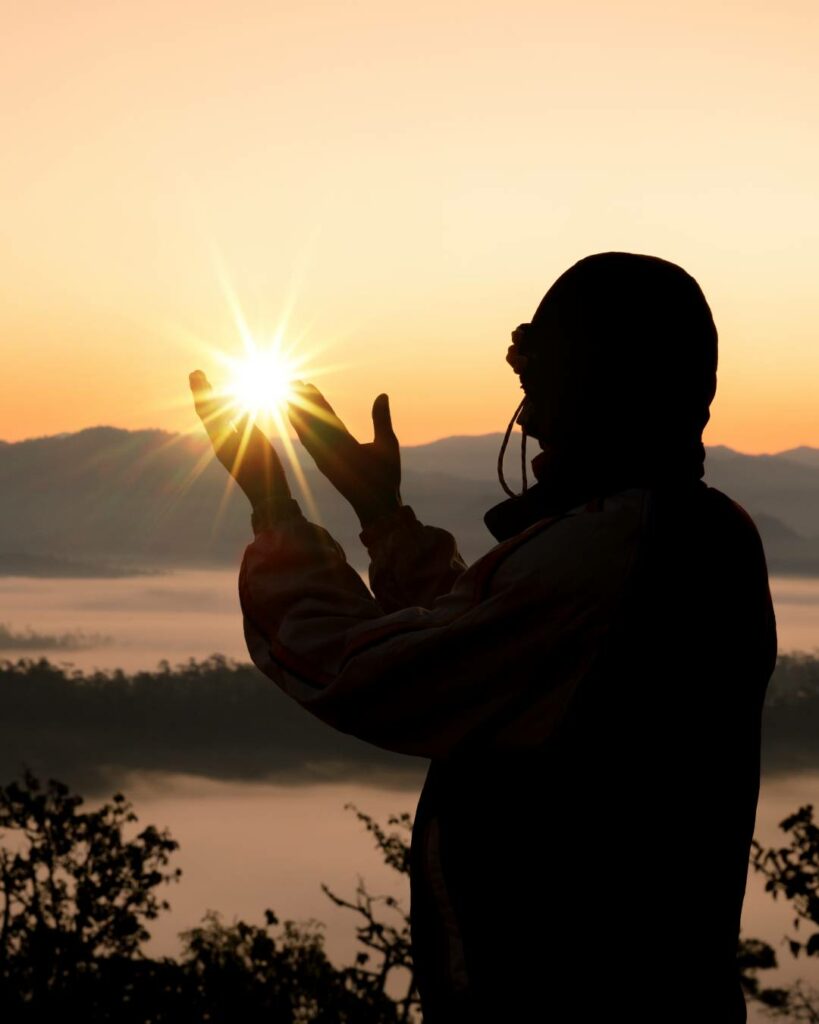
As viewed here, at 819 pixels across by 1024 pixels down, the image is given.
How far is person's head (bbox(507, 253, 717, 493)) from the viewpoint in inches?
106

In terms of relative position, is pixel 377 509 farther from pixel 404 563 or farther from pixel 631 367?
pixel 631 367

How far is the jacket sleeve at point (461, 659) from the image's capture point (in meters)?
2.52

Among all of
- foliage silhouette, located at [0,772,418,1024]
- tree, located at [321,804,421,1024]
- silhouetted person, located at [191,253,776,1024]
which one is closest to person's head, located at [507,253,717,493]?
silhouetted person, located at [191,253,776,1024]

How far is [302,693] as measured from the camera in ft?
8.64

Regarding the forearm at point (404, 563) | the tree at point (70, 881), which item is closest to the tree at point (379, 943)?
the tree at point (70, 881)

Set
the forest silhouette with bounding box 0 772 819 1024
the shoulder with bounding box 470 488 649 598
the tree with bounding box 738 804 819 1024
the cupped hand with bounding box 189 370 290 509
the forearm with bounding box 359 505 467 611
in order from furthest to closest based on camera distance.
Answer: the forest silhouette with bounding box 0 772 819 1024 → the tree with bounding box 738 804 819 1024 → the forearm with bounding box 359 505 467 611 → the cupped hand with bounding box 189 370 290 509 → the shoulder with bounding box 470 488 649 598

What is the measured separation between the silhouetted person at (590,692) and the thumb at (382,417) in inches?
18.6

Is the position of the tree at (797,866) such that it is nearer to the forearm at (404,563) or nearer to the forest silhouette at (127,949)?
the forest silhouette at (127,949)

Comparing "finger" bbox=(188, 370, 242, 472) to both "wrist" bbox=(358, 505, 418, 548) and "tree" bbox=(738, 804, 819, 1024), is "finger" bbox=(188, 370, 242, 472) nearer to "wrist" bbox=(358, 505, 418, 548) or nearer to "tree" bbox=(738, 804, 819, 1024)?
"wrist" bbox=(358, 505, 418, 548)

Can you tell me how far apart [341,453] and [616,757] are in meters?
0.90

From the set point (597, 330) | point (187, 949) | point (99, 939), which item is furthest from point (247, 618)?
point (187, 949)

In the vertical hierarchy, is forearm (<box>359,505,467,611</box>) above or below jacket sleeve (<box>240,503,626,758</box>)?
above

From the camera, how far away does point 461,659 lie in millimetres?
2551

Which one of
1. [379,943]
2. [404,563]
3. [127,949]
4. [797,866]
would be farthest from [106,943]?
[404,563]
